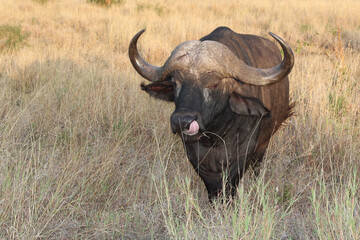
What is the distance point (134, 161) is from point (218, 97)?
1.25 meters

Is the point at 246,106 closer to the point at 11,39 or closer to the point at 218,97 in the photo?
the point at 218,97

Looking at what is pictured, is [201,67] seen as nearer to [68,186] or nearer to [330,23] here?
[68,186]

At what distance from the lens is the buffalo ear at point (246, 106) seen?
336 cm

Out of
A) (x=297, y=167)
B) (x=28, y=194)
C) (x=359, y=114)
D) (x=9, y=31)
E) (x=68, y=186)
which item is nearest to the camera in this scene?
(x=28, y=194)

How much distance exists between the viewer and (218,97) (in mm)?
3266

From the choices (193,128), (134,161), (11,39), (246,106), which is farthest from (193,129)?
(11,39)

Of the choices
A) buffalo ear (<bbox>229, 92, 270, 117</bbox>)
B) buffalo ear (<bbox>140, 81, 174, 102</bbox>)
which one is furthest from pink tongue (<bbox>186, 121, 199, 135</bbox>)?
buffalo ear (<bbox>140, 81, 174, 102</bbox>)

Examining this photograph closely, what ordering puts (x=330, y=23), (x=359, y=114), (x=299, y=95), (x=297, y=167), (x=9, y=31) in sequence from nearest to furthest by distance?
(x=297, y=167)
(x=359, y=114)
(x=299, y=95)
(x=9, y=31)
(x=330, y=23)

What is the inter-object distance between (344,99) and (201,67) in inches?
98.7

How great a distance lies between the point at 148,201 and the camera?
11.6ft

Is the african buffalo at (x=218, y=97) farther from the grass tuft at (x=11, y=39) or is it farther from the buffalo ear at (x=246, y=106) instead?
the grass tuft at (x=11, y=39)

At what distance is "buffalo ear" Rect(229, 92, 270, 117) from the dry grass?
450 mm

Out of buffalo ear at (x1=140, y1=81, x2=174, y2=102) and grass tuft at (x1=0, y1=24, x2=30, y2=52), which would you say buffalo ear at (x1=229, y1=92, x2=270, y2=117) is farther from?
grass tuft at (x1=0, y1=24, x2=30, y2=52)

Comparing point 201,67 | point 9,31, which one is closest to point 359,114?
point 201,67
